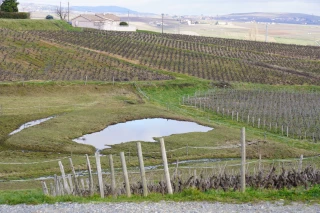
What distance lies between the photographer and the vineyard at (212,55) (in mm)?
69000

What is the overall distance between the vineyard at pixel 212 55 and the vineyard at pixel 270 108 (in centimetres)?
1075

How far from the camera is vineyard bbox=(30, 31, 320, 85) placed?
69.0m

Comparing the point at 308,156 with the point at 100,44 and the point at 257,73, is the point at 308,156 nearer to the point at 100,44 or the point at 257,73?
the point at 257,73

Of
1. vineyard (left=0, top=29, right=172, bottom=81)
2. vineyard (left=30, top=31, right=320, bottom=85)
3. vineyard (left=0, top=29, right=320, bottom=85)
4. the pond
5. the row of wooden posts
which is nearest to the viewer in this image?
the row of wooden posts

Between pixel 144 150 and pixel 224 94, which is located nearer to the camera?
pixel 144 150

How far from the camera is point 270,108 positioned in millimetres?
47531

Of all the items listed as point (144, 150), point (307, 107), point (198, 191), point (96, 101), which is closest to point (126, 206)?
point (198, 191)

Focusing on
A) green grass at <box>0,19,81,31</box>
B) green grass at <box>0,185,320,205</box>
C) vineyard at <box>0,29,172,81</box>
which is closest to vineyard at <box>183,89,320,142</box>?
vineyard at <box>0,29,172,81</box>

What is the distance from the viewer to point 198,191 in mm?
14594

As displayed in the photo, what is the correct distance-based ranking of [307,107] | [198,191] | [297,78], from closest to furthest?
[198,191], [307,107], [297,78]

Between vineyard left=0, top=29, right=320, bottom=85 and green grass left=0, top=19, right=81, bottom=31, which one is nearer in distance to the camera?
vineyard left=0, top=29, right=320, bottom=85

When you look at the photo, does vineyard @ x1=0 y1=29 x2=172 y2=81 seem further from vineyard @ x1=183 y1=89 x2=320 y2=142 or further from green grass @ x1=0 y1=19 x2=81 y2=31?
vineyard @ x1=183 y1=89 x2=320 y2=142

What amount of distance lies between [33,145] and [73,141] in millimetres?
2579

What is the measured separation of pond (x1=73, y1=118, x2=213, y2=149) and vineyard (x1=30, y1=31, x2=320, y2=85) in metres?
26.9
